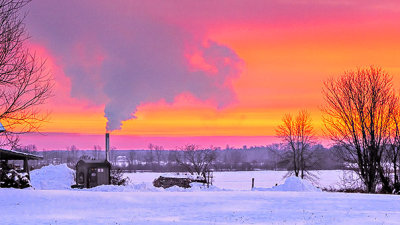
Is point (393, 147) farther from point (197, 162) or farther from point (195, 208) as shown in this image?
point (197, 162)

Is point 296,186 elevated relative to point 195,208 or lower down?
lower down

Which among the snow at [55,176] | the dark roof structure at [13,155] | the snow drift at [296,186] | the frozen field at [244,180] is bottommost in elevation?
the frozen field at [244,180]

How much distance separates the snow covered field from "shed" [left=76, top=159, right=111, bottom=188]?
1853 cm

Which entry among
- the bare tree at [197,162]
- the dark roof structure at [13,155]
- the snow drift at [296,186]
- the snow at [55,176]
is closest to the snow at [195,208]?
the snow drift at [296,186]

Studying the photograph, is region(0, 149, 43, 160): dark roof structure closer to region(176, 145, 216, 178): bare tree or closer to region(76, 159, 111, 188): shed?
region(76, 159, 111, 188): shed

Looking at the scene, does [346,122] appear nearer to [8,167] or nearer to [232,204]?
[232,204]

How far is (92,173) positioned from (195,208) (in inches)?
988

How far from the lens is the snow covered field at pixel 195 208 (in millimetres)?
17734

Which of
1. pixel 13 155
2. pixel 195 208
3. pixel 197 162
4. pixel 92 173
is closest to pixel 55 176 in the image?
pixel 92 173

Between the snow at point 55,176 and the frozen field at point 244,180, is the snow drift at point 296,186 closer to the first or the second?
the frozen field at point 244,180

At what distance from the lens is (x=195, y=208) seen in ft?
71.7

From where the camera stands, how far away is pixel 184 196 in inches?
1033

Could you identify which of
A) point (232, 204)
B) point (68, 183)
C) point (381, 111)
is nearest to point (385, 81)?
point (381, 111)

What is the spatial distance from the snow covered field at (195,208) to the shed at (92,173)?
18.5m
